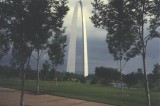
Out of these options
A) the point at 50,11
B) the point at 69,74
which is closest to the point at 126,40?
the point at 50,11

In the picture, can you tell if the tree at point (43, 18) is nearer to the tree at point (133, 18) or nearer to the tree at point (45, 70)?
the tree at point (133, 18)

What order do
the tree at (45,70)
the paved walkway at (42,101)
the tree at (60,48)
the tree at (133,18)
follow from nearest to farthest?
1. the tree at (133,18)
2. the paved walkway at (42,101)
3. the tree at (60,48)
4. the tree at (45,70)

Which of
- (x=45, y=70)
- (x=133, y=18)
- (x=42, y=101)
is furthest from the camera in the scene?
(x=45, y=70)

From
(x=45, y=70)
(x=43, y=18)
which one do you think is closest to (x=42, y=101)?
(x=43, y=18)

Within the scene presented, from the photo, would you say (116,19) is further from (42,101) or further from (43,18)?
(42,101)

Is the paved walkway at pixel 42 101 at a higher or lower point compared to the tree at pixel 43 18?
lower

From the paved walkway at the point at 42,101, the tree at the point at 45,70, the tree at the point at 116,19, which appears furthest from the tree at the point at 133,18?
the tree at the point at 45,70

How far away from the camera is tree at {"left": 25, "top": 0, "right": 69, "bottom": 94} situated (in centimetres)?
2011

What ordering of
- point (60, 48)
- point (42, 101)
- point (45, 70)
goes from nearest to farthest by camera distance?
point (42, 101) → point (60, 48) → point (45, 70)

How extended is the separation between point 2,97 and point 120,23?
13.6m

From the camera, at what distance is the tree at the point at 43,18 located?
20.1 metres

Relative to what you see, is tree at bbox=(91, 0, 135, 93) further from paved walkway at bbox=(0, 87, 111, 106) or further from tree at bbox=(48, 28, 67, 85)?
tree at bbox=(48, 28, 67, 85)

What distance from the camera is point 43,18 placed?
20.4 meters

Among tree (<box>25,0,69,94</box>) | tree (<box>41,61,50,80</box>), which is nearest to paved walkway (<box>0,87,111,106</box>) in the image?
tree (<box>25,0,69,94</box>)
